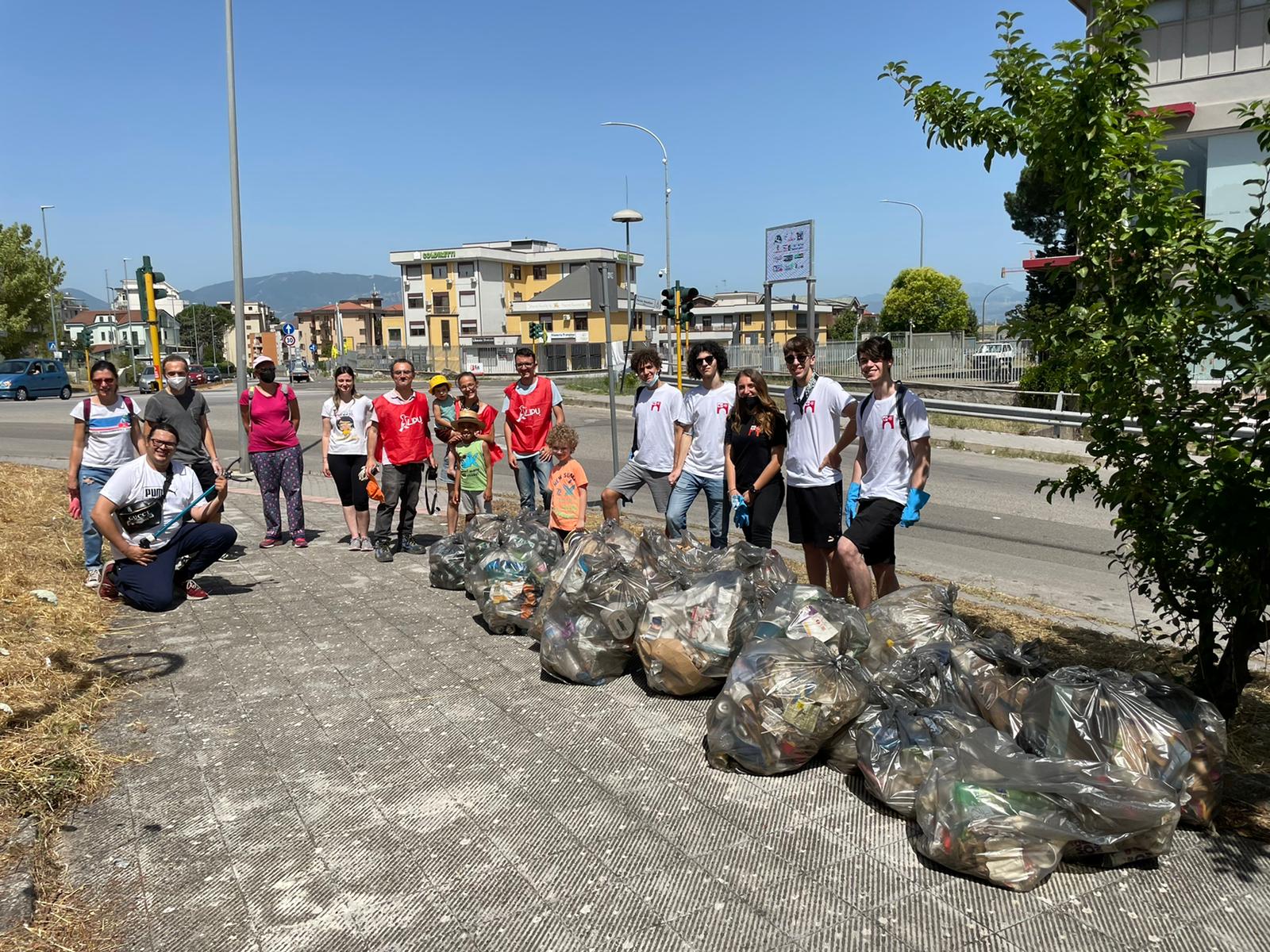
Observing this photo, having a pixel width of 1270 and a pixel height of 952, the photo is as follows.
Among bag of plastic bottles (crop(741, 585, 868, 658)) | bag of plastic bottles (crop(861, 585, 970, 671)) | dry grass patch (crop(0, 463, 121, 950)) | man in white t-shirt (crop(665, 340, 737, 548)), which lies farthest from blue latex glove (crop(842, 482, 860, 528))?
dry grass patch (crop(0, 463, 121, 950))

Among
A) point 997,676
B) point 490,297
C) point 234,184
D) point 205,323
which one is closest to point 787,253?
point 234,184

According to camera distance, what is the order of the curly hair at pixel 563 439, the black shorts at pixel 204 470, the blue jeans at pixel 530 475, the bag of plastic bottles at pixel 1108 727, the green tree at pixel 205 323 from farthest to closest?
the green tree at pixel 205 323 < the blue jeans at pixel 530 475 < the black shorts at pixel 204 470 < the curly hair at pixel 563 439 < the bag of plastic bottles at pixel 1108 727

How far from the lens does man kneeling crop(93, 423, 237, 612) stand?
21.5 feet

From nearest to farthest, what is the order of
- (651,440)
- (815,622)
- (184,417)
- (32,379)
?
(815,622) < (651,440) < (184,417) < (32,379)

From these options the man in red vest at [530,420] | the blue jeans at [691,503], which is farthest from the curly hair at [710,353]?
the man in red vest at [530,420]

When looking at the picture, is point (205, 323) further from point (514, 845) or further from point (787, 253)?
point (514, 845)

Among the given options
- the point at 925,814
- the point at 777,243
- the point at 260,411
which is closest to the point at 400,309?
the point at 777,243

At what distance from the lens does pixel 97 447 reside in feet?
23.9

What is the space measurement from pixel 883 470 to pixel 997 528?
18.7ft

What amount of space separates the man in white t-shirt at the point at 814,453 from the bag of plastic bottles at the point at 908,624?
1114 mm

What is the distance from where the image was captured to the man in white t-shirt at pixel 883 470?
5.52 m

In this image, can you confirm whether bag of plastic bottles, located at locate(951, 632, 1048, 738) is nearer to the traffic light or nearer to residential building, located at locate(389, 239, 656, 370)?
the traffic light

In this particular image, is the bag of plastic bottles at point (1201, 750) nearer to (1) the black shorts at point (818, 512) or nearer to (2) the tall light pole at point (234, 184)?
(1) the black shorts at point (818, 512)

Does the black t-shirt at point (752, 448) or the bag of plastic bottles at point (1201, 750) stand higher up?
the black t-shirt at point (752, 448)
